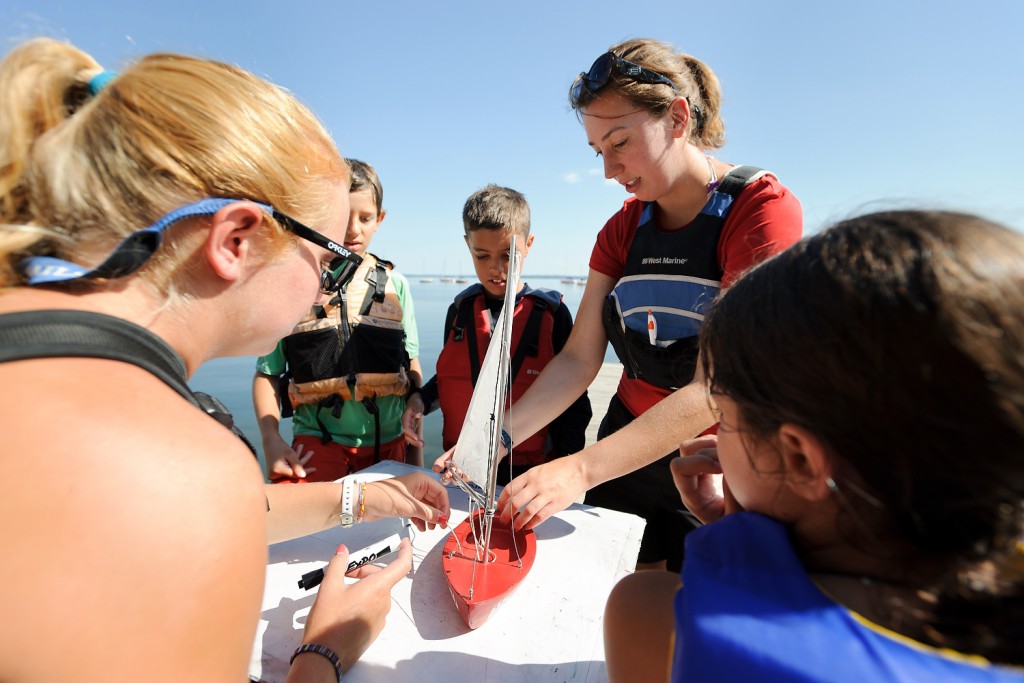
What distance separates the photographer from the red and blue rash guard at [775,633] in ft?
1.79

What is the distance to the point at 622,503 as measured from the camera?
2.58 meters

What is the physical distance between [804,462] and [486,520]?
124cm

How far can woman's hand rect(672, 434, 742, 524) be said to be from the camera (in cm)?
120

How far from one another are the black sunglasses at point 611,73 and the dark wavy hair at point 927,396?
5.05ft

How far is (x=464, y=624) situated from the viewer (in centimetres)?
140

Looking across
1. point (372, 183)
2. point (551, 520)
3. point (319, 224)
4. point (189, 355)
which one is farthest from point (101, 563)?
point (372, 183)

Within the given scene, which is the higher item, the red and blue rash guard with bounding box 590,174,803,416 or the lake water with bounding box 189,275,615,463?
the red and blue rash guard with bounding box 590,174,803,416

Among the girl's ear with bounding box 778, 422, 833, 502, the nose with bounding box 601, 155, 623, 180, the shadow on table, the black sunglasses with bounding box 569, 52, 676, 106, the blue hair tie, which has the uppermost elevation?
the black sunglasses with bounding box 569, 52, 676, 106

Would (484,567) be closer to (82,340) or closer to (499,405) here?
(499,405)

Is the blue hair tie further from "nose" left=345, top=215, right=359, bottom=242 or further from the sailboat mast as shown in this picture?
"nose" left=345, top=215, right=359, bottom=242

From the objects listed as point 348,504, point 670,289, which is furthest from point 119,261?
point 670,289

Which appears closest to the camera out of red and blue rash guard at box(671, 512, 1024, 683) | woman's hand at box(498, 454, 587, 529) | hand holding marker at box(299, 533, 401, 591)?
red and blue rash guard at box(671, 512, 1024, 683)

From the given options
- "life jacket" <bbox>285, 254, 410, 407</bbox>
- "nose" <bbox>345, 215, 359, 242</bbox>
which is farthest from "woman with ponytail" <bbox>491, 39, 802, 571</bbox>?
"nose" <bbox>345, 215, 359, 242</bbox>

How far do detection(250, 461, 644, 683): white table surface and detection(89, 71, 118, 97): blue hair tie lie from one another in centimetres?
145
